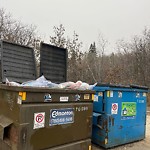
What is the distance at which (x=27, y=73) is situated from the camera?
448 centimetres

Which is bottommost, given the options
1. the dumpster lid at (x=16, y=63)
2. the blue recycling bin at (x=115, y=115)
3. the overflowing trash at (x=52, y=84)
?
the blue recycling bin at (x=115, y=115)

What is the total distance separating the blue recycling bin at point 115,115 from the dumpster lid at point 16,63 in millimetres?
1523

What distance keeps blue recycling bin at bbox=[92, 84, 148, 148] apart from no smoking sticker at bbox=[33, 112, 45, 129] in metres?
1.80

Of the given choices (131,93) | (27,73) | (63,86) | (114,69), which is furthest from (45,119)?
(114,69)

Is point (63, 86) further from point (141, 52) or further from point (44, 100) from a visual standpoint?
point (141, 52)

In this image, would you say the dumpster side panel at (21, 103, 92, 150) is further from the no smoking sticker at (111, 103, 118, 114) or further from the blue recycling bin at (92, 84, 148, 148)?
the no smoking sticker at (111, 103, 118, 114)

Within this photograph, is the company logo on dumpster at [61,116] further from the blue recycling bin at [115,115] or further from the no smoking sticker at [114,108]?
the no smoking sticker at [114,108]

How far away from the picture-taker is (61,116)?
10.7 ft

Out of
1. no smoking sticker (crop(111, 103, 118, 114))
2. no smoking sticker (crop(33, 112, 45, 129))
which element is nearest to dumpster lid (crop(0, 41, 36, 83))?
no smoking sticker (crop(33, 112, 45, 129))

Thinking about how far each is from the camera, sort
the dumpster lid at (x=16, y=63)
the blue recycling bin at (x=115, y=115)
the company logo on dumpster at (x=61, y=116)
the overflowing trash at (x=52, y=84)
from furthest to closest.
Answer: the blue recycling bin at (x=115, y=115) → the dumpster lid at (x=16, y=63) → the overflowing trash at (x=52, y=84) → the company logo on dumpster at (x=61, y=116)

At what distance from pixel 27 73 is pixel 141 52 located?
16528 mm

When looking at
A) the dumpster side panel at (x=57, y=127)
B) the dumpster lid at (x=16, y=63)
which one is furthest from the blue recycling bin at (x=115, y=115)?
the dumpster lid at (x=16, y=63)

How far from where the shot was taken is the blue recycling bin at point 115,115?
4.52 meters

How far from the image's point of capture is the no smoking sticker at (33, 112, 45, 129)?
115 inches
